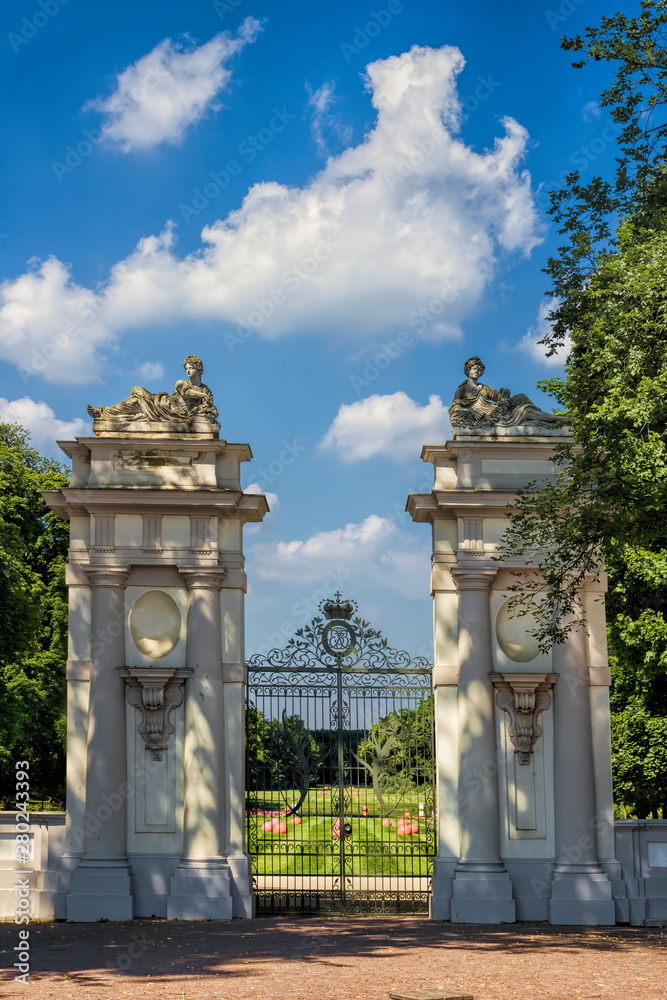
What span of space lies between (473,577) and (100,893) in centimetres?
610

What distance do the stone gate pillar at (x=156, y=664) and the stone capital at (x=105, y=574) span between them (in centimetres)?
2

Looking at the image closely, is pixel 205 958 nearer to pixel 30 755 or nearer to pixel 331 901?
pixel 331 901

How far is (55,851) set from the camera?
14562 mm

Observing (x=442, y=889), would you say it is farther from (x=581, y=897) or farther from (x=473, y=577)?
(x=473, y=577)

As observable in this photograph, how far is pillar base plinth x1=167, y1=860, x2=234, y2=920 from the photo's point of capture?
1403 centimetres

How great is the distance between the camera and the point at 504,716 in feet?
47.9

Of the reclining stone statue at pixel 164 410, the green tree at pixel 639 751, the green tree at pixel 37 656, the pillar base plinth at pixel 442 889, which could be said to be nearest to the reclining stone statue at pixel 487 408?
the reclining stone statue at pixel 164 410

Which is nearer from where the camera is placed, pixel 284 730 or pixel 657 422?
pixel 657 422

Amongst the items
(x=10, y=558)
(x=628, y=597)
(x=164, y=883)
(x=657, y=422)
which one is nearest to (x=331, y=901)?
(x=164, y=883)

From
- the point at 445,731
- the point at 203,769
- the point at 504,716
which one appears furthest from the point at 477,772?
the point at 203,769

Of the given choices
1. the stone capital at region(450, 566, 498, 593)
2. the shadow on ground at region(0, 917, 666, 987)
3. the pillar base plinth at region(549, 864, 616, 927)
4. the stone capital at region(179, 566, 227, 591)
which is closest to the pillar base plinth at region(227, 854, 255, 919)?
the shadow on ground at region(0, 917, 666, 987)

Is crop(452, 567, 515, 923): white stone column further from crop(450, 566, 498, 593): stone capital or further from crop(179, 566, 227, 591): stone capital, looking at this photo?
crop(179, 566, 227, 591): stone capital

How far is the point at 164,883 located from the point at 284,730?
2.44 metres

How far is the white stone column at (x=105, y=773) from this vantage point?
1405 cm
